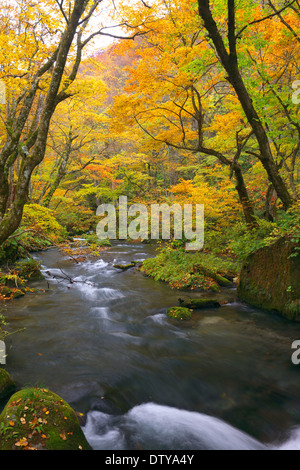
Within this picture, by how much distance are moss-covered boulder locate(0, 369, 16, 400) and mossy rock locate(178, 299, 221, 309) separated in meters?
4.40

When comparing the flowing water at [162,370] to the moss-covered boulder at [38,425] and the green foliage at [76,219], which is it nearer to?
the moss-covered boulder at [38,425]

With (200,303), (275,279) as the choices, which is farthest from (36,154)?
(275,279)

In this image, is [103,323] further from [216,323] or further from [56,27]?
[56,27]

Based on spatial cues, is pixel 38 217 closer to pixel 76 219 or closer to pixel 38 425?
pixel 38 425

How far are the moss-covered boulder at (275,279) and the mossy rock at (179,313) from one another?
1.84 meters

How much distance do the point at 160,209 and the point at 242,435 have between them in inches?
533

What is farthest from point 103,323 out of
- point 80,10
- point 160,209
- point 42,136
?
point 160,209

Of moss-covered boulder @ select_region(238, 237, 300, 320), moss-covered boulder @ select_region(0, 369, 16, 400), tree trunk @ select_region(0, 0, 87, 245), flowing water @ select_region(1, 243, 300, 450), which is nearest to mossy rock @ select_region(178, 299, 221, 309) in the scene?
flowing water @ select_region(1, 243, 300, 450)

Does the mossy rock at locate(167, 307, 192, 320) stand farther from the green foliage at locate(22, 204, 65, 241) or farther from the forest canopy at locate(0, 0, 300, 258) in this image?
the green foliage at locate(22, 204, 65, 241)

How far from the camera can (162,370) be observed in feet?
14.7

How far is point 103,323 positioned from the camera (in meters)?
6.28

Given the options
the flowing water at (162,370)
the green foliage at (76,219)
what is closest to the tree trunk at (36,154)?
the flowing water at (162,370)

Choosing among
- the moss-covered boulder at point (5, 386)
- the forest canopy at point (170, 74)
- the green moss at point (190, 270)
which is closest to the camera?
the moss-covered boulder at point (5, 386)

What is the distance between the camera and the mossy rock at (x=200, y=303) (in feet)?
22.9
